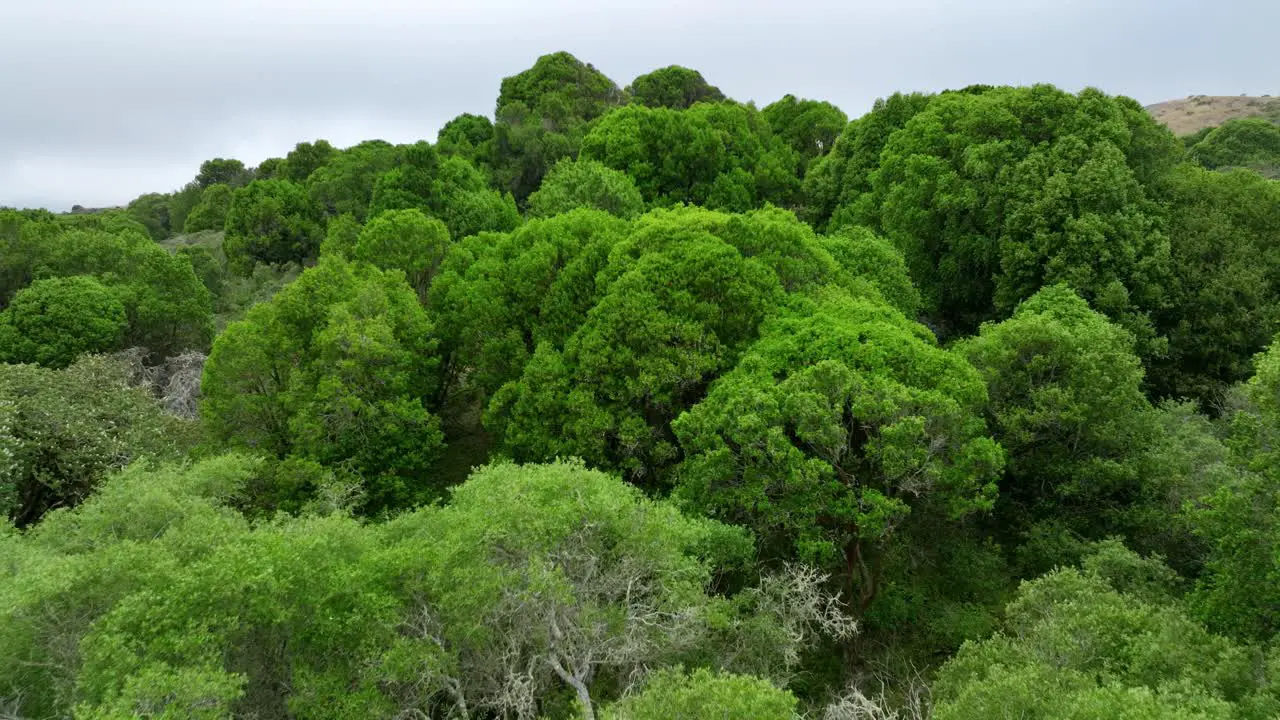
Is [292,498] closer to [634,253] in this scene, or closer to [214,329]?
[634,253]

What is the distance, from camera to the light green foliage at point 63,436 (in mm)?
21078

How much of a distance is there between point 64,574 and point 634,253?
621 inches

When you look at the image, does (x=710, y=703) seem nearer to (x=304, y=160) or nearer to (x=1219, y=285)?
(x=1219, y=285)

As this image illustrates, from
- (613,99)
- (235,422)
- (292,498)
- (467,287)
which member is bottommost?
(292,498)

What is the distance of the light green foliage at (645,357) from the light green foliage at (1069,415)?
6.99 metres

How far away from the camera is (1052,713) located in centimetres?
943

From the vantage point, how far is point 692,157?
39469 millimetres

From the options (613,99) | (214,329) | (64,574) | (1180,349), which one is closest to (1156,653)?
(64,574)

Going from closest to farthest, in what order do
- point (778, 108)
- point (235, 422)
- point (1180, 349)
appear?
point (235, 422)
point (1180, 349)
point (778, 108)

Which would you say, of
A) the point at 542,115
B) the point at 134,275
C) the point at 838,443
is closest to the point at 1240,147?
the point at 542,115

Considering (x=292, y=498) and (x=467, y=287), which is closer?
(x=292, y=498)

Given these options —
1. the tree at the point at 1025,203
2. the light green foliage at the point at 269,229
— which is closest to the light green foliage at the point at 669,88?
the light green foliage at the point at 269,229

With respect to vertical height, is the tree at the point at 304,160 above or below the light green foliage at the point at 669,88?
below

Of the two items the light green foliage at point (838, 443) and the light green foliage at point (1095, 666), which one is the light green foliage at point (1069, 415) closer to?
the light green foliage at point (838, 443)
